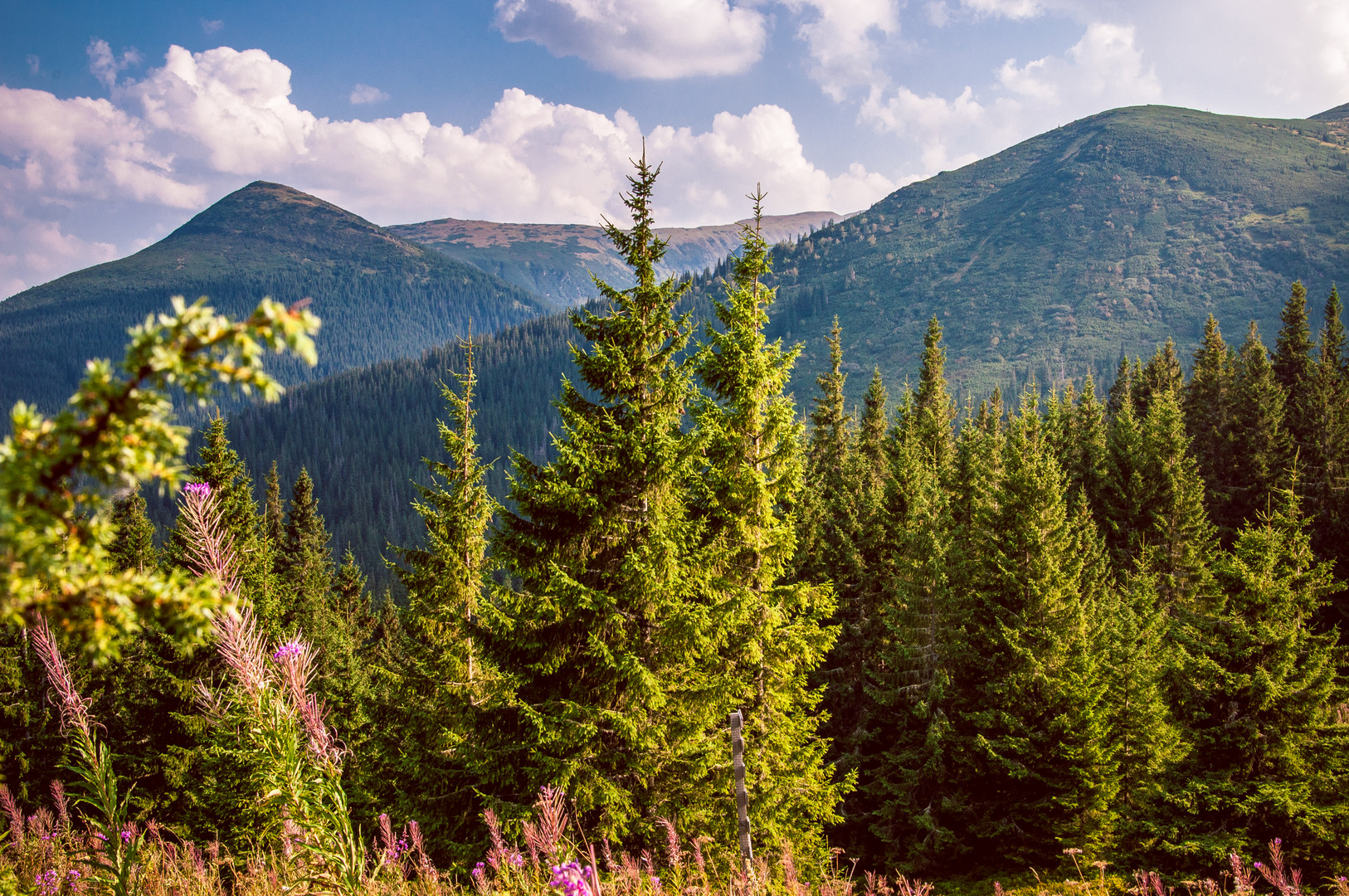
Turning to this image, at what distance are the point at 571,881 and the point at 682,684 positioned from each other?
8.52m

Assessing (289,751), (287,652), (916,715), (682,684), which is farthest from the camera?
(916,715)

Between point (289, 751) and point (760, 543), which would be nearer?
point (289, 751)

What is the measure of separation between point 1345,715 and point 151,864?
89.6ft

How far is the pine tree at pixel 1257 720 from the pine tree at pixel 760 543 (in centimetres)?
731

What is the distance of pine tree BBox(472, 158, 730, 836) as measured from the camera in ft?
33.9

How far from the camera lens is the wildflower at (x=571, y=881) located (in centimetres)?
299

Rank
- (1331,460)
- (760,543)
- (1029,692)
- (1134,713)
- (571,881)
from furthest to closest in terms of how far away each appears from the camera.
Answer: (1331,460) < (1134,713) < (1029,692) < (760,543) < (571,881)

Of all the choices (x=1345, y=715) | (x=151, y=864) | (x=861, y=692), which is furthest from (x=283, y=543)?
(x=1345, y=715)

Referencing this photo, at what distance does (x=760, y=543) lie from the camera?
12.6 meters

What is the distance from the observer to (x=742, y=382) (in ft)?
41.9

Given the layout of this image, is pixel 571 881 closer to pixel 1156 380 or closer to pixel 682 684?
pixel 682 684

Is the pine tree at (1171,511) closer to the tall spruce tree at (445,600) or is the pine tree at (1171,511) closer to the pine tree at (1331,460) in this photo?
the pine tree at (1331,460)

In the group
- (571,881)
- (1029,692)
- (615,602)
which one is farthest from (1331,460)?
(571,881)

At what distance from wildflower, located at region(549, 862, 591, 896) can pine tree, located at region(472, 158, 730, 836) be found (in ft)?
22.7
